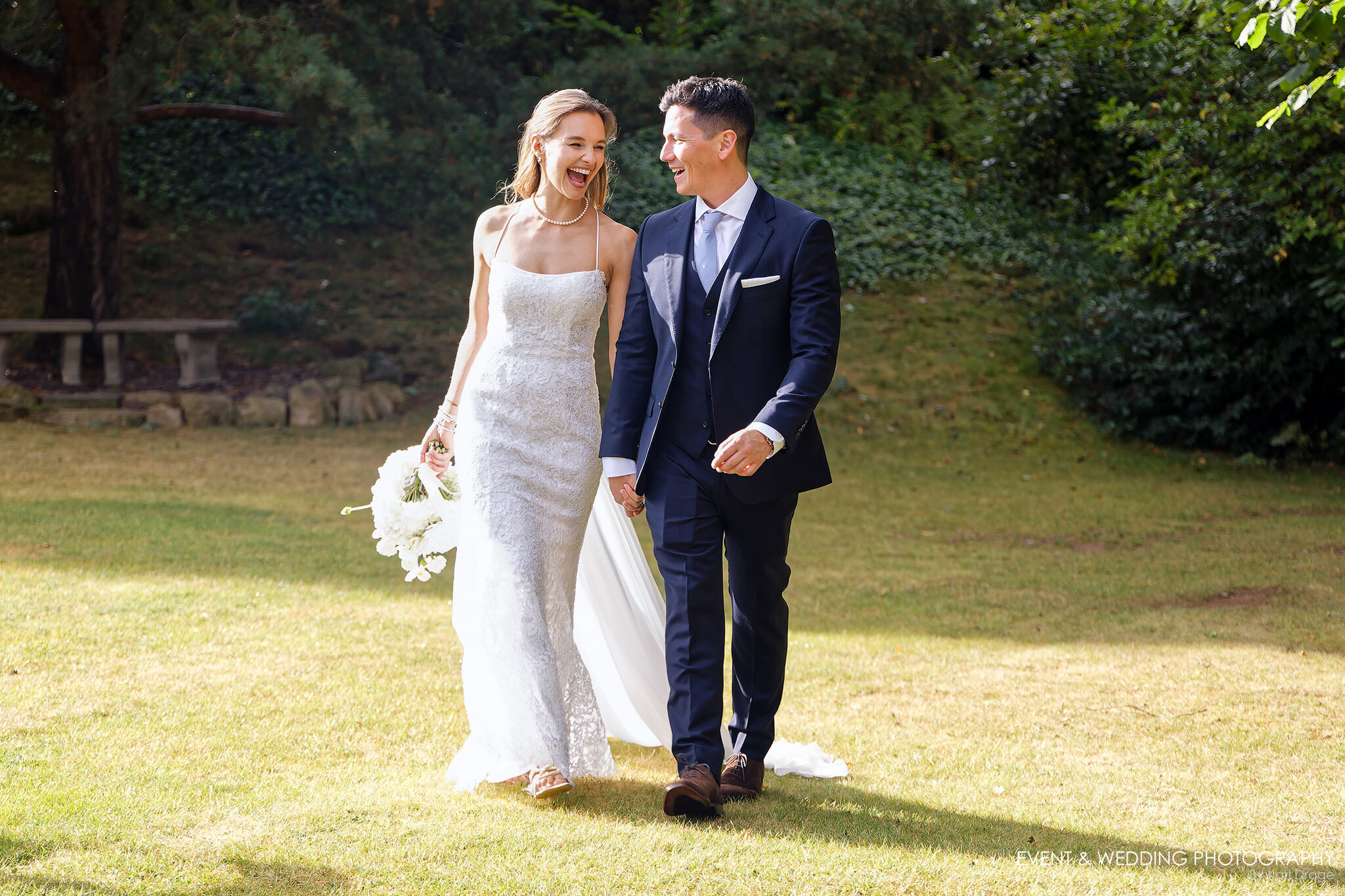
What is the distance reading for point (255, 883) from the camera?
8.97 ft

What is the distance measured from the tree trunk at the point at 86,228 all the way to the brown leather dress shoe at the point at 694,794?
1171 centimetres

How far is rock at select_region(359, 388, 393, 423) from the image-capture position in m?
12.1

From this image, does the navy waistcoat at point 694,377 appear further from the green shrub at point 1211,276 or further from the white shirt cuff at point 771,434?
the green shrub at point 1211,276

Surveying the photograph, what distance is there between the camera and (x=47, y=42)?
13.3 m

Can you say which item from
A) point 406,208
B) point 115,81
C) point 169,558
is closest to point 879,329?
point 406,208

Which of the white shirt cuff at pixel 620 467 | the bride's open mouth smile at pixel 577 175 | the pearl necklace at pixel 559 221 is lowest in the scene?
the white shirt cuff at pixel 620 467

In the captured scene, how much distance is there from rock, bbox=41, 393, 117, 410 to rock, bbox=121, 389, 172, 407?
100 millimetres

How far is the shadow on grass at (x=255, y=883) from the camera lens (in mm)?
2645

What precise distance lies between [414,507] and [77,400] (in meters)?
9.01

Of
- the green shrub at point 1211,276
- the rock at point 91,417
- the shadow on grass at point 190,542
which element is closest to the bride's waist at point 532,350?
the shadow on grass at point 190,542

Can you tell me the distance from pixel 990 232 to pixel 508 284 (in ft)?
43.6

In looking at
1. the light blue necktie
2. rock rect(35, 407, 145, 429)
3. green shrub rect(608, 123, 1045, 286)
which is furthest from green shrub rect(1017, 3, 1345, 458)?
rock rect(35, 407, 145, 429)

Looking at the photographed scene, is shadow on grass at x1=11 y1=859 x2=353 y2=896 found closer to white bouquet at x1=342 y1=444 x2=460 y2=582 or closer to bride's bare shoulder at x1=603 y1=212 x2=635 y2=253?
white bouquet at x1=342 y1=444 x2=460 y2=582

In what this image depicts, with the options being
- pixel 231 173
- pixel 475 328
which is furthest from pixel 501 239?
pixel 231 173
